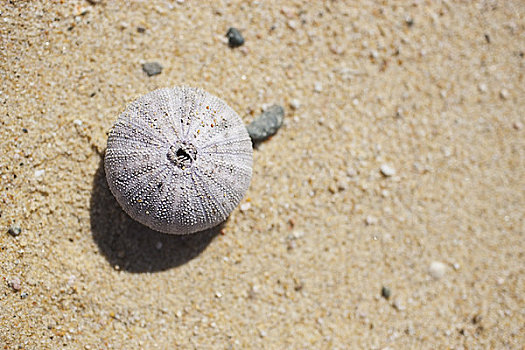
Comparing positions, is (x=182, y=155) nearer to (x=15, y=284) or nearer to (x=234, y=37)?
(x=234, y=37)

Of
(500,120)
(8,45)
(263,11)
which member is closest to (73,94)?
(8,45)

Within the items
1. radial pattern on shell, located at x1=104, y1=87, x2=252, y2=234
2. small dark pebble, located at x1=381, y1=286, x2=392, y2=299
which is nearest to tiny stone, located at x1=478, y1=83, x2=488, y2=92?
small dark pebble, located at x1=381, y1=286, x2=392, y2=299

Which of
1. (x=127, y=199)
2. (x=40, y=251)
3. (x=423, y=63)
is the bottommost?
(x=40, y=251)

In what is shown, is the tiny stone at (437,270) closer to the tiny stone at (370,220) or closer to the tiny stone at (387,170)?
the tiny stone at (370,220)

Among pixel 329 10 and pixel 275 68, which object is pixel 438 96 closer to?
pixel 329 10

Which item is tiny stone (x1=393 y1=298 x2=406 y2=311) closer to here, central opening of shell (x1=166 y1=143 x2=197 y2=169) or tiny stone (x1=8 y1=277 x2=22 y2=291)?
central opening of shell (x1=166 y1=143 x2=197 y2=169)

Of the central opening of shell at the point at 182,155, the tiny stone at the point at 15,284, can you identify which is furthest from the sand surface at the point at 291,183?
the central opening of shell at the point at 182,155
